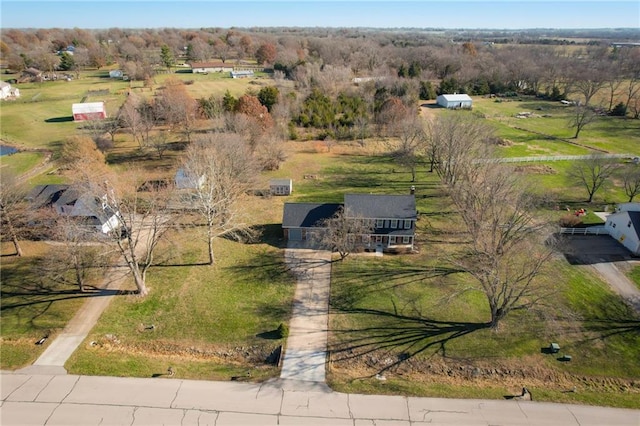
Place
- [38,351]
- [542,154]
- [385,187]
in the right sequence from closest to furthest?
[38,351] < [385,187] < [542,154]

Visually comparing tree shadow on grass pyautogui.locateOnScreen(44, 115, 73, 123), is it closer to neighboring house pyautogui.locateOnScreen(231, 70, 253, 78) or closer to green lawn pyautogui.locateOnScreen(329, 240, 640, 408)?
neighboring house pyautogui.locateOnScreen(231, 70, 253, 78)

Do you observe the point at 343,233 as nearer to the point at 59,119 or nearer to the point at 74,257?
the point at 74,257

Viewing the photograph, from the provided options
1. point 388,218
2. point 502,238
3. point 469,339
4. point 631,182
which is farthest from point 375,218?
point 631,182

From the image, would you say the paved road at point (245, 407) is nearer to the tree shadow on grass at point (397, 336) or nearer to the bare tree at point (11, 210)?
the tree shadow on grass at point (397, 336)

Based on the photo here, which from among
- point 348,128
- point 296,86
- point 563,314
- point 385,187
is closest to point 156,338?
point 563,314

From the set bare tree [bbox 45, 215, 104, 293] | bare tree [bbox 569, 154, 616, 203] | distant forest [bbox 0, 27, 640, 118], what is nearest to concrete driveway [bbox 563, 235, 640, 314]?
bare tree [bbox 569, 154, 616, 203]

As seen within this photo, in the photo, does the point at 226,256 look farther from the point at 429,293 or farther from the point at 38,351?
the point at 429,293

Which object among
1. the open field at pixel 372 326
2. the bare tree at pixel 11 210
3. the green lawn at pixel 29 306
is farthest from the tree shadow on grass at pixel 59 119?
the open field at pixel 372 326
